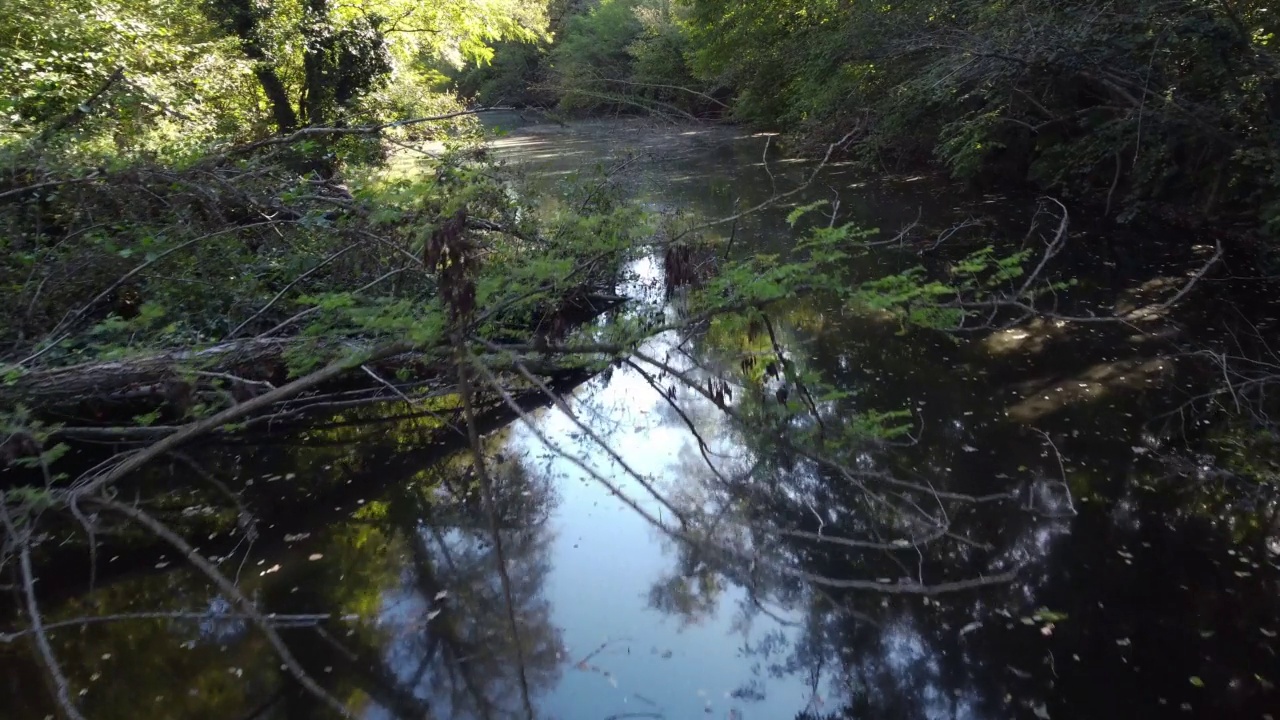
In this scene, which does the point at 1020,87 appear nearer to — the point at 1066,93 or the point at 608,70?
the point at 1066,93

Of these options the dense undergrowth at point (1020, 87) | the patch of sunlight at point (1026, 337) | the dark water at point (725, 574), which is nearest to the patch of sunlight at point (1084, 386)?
the dark water at point (725, 574)

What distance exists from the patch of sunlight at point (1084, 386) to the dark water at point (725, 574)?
0.08ft

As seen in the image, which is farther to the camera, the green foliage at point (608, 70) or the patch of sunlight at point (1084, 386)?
the patch of sunlight at point (1084, 386)

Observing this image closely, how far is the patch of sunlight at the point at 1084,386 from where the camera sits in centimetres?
655

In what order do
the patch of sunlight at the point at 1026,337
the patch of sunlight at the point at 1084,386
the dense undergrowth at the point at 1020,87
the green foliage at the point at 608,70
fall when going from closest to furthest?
1. the green foliage at the point at 608,70
2. the patch of sunlight at the point at 1084,386
3. the patch of sunlight at the point at 1026,337
4. the dense undergrowth at the point at 1020,87

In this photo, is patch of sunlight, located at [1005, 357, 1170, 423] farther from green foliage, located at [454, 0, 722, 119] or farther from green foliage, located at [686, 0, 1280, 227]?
green foliage, located at [454, 0, 722, 119]

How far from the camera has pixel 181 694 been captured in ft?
13.7

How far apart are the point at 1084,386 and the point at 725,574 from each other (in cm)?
379

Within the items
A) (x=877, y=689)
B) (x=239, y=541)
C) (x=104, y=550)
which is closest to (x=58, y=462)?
(x=104, y=550)

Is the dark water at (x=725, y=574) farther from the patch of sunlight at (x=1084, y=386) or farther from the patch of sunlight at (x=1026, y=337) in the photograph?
the patch of sunlight at (x=1026, y=337)

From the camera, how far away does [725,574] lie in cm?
495

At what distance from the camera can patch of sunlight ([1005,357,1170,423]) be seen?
6555mm

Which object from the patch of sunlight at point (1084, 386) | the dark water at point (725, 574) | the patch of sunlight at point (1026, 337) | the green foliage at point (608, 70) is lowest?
the patch of sunlight at point (1026, 337)

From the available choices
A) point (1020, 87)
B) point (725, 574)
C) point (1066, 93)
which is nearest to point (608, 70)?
point (725, 574)
